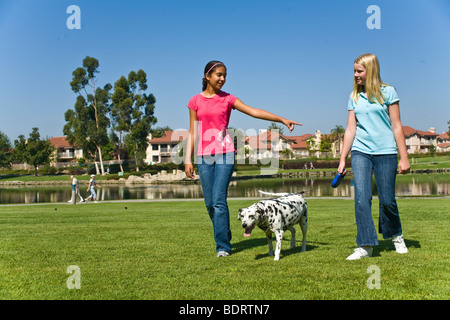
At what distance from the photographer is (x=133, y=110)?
76625 mm

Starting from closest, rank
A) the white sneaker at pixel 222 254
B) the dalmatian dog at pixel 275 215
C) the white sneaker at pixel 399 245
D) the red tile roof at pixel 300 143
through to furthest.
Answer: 1. the dalmatian dog at pixel 275 215
2. the white sneaker at pixel 399 245
3. the white sneaker at pixel 222 254
4. the red tile roof at pixel 300 143

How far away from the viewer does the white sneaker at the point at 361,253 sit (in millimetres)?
5371

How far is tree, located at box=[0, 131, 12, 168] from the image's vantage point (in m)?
99.0

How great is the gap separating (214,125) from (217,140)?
0.23 meters

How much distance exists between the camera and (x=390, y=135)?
5.56m

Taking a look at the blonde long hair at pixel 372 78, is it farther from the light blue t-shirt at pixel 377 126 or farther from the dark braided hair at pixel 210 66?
the dark braided hair at pixel 210 66

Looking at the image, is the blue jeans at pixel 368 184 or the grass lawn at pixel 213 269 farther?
the blue jeans at pixel 368 184

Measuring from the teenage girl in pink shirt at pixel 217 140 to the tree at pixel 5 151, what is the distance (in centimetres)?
10468

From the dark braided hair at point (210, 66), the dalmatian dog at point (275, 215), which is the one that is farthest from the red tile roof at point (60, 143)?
the dalmatian dog at point (275, 215)

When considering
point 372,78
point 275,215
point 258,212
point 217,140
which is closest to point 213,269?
point 258,212

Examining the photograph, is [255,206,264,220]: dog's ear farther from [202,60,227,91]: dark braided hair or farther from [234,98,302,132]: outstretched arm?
[202,60,227,91]: dark braided hair
